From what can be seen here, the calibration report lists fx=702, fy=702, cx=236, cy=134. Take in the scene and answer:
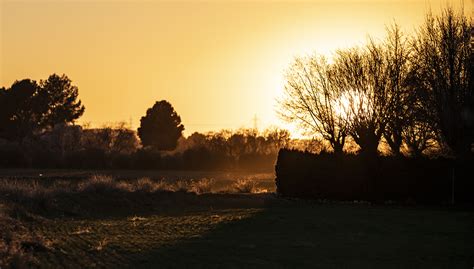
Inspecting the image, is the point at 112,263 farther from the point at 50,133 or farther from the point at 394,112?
the point at 50,133

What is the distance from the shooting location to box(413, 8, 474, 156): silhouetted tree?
1575 inches

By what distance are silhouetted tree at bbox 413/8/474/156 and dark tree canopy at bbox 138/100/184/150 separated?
6319cm

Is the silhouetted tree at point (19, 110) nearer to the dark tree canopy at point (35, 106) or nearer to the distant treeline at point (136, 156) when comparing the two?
the dark tree canopy at point (35, 106)

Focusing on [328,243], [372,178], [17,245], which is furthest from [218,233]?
[372,178]

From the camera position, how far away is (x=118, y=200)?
37531mm

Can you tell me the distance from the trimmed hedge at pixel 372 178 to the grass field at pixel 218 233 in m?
1.36

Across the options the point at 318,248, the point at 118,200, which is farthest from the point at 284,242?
the point at 118,200

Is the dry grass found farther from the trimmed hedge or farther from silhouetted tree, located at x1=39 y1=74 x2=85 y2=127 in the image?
silhouetted tree, located at x1=39 y1=74 x2=85 y2=127

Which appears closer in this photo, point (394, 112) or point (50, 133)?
point (394, 112)

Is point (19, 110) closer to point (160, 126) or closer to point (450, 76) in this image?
point (160, 126)

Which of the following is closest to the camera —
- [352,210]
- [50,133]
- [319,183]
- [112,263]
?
[112,263]

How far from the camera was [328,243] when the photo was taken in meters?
21.9

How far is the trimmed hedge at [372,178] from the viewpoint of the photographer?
38.1m

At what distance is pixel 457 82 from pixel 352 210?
11785mm
